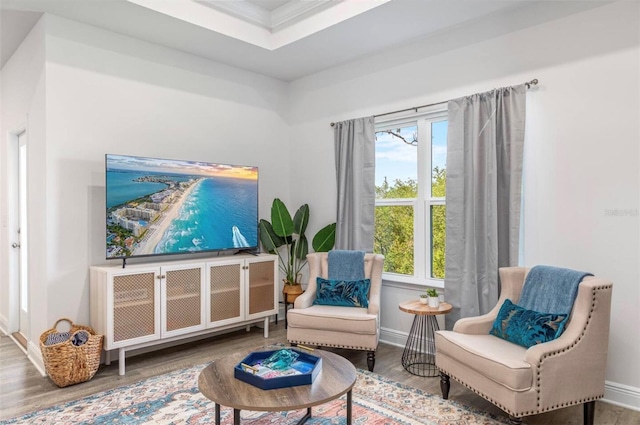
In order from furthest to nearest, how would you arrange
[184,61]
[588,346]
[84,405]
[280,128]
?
[280,128] → [184,61] → [84,405] → [588,346]

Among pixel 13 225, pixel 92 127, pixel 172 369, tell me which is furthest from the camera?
pixel 13 225

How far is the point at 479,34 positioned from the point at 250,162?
2630 mm

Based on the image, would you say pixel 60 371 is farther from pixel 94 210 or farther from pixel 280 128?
pixel 280 128

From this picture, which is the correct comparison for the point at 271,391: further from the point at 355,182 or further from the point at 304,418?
the point at 355,182

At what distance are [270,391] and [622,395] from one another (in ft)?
7.81

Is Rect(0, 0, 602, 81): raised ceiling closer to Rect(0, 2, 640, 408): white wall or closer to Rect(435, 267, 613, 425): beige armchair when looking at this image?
Rect(0, 2, 640, 408): white wall

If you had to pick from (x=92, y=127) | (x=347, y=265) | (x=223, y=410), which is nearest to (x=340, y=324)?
(x=347, y=265)

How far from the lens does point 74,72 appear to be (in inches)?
138

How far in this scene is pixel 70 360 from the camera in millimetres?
3027

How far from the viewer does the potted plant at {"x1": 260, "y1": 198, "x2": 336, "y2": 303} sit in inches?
177

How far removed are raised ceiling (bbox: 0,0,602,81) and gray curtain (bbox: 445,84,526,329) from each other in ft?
2.21

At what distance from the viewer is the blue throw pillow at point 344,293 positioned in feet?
12.1

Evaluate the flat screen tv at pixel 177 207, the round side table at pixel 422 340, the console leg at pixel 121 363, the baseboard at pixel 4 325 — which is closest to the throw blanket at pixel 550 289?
the round side table at pixel 422 340

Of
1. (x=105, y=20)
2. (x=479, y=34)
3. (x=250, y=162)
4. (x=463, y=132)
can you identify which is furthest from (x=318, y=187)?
(x=105, y=20)
